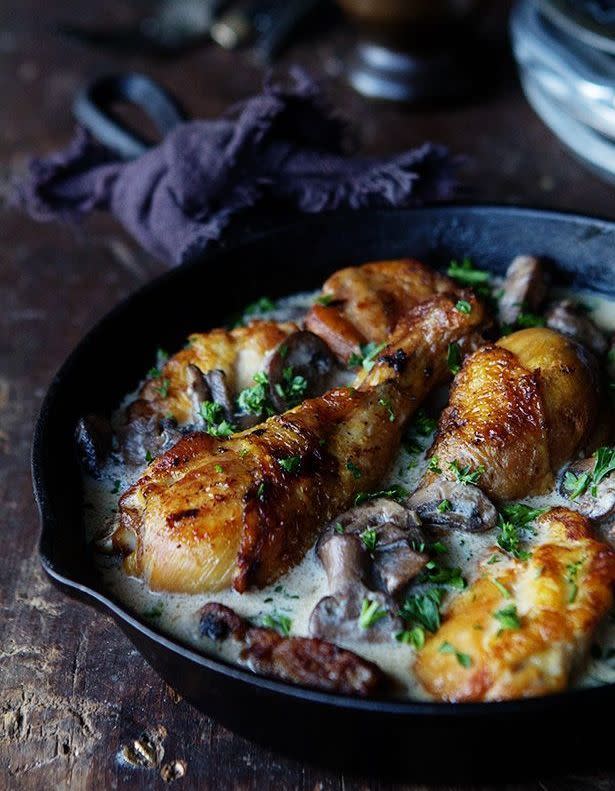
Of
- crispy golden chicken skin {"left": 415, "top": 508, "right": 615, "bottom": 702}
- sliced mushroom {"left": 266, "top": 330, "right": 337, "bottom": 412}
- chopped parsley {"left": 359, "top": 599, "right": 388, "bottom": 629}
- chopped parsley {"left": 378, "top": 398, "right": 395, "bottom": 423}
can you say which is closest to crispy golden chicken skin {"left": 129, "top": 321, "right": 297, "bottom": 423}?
sliced mushroom {"left": 266, "top": 330, "right": 337, "bottom": 412}

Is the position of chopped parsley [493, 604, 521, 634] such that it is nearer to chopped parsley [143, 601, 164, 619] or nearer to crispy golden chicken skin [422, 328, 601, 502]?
crispy golden chicken skin [422, 328, 601, 502]

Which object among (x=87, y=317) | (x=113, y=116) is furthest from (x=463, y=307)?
(x=113, y=116)

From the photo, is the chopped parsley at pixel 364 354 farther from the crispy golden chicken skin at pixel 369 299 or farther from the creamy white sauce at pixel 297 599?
the creamy white sauce at pixel 297 599

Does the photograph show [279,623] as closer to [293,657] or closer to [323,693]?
[293,657]

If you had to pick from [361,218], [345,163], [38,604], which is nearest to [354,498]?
[38,604]

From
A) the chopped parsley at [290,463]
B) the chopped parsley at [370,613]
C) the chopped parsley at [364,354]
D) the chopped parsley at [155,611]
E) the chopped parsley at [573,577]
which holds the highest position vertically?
the chopped parsley at [573,577]

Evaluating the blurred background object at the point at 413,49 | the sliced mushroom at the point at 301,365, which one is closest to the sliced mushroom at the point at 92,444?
the sliced mushroom at the point at 301,365

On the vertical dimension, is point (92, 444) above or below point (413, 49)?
below
